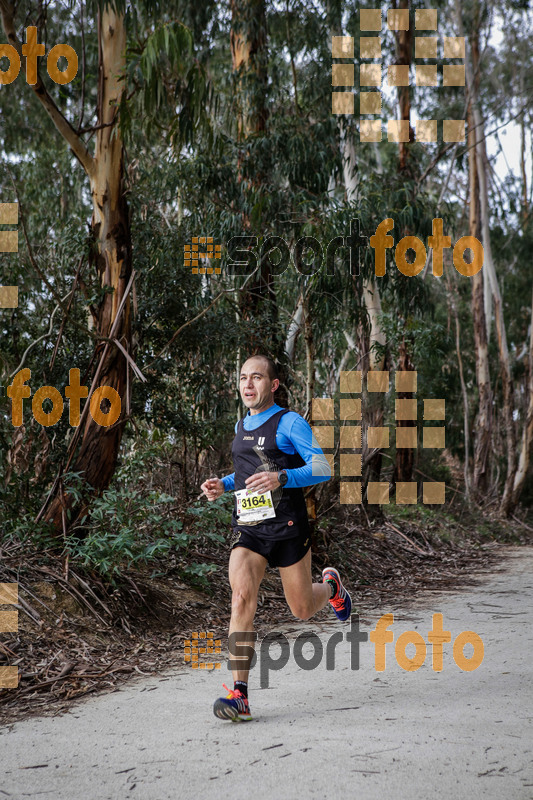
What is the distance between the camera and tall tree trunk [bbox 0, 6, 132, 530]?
23.1 feet

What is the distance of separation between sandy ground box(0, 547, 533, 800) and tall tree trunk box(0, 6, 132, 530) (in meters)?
2.46

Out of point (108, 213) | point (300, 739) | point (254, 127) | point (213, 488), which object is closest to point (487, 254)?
point (254, 127)

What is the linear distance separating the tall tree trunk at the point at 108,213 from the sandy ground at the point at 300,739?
8.07ft

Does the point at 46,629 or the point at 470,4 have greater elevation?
the point at 470,4

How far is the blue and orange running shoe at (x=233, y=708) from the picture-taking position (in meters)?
3.98

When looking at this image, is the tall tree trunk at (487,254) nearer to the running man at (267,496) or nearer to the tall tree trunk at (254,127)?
the tall tree trunk at (254,127)

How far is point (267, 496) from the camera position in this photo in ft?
14.4

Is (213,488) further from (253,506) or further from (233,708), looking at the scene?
(233,708)

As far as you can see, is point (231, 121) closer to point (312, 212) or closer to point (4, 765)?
point (312, 212)

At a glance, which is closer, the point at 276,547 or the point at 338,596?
the point at 276,547

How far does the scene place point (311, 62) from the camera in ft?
37.4

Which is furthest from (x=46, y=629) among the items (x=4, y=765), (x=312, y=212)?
(x=312, y=212)

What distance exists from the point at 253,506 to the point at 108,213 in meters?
4.03

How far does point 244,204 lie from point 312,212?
0.91 m
